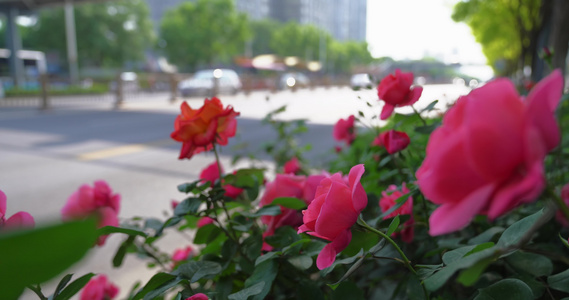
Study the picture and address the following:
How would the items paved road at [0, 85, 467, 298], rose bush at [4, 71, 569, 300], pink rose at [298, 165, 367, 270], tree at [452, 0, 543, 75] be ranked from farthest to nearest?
1. tree at [452, 0, 543, 75]
2. paved road at [0, 85, 467, 298]
3. pink rose at [298, 165, 367, 270]
4. rose bush at [4, 71, 569, 300]

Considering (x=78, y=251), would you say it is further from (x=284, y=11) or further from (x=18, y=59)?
(x=284, y=11)

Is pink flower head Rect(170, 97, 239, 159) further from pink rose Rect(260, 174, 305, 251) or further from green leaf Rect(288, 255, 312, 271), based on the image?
green leaf Rect(288, 255, 312, 271)

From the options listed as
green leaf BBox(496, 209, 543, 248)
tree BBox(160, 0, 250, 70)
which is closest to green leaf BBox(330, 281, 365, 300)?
green leaf BBox(496, 209, 543, 248)

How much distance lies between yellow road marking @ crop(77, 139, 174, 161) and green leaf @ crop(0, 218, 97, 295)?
6.29 m

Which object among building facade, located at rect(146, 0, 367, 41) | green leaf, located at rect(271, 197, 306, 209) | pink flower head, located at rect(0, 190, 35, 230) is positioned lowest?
green leaf, located at rect(271, 197, 306, 209)

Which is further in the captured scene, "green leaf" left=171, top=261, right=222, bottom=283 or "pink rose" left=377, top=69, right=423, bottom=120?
"pink rose" left=377, top=69, right=423, bottom=120

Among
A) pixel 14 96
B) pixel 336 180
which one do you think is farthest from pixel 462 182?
pixel 14 96

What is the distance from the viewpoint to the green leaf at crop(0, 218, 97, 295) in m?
0.20

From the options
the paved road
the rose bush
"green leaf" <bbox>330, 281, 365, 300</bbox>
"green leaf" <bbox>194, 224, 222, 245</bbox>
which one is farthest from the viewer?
the paved road

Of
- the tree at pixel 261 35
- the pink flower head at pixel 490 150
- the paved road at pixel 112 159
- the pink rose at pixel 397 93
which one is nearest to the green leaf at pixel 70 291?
the pink flower head at pixel 490 150

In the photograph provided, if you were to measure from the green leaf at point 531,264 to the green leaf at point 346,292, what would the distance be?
246mm

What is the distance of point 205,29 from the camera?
141ft

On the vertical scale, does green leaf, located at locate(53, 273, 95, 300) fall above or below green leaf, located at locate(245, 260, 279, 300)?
above

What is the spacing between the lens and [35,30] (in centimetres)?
4109
